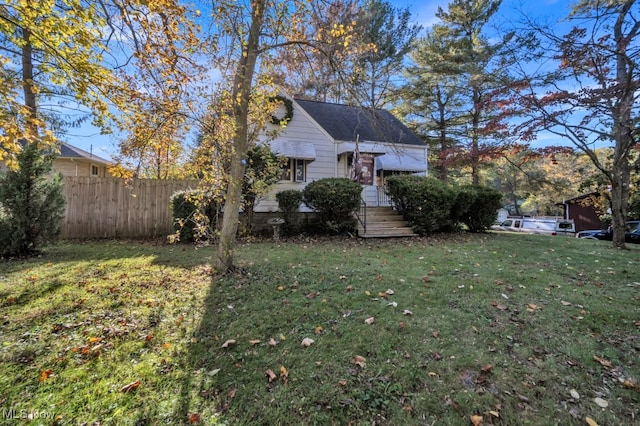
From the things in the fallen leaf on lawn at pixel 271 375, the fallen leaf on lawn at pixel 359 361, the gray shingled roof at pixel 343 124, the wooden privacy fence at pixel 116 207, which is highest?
the gray shingled roof at pixel 343 124

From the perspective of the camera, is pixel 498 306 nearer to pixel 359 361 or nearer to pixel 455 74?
pixel 359 361

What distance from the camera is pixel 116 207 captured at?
9.46 metres

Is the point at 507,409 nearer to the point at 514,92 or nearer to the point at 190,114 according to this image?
the point at 190,114

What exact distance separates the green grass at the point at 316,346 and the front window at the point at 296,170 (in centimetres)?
701

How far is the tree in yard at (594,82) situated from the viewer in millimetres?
6930

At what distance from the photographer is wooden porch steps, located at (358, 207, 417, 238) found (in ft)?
31.9

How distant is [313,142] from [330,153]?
0.89 m

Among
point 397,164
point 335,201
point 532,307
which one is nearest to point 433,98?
point 397,164

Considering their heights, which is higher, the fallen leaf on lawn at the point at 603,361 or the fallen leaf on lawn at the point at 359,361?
the fallen leaf on lawn at the point at 603,361

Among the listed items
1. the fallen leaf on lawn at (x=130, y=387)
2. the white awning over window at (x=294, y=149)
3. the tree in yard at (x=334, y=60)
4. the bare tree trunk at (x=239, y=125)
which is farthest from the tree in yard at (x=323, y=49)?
the fallen leaf on lawn at (x=130, y=387)

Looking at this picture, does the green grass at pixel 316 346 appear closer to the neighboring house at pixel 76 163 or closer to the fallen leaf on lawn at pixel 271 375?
the fallen leaf on lawn at pixel 271 375

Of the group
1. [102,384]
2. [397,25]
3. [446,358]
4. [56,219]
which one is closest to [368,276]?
[446,358]

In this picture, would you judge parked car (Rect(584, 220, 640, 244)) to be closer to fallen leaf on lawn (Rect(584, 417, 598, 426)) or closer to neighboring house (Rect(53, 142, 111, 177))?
fallen leaf on lawn (Rect(584, 417, 598, 426))

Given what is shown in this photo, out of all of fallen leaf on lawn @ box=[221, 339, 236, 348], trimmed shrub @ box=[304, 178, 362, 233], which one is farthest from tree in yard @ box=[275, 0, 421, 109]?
fallen leaf on lawn @ box=[221, 339, 236, 348]
